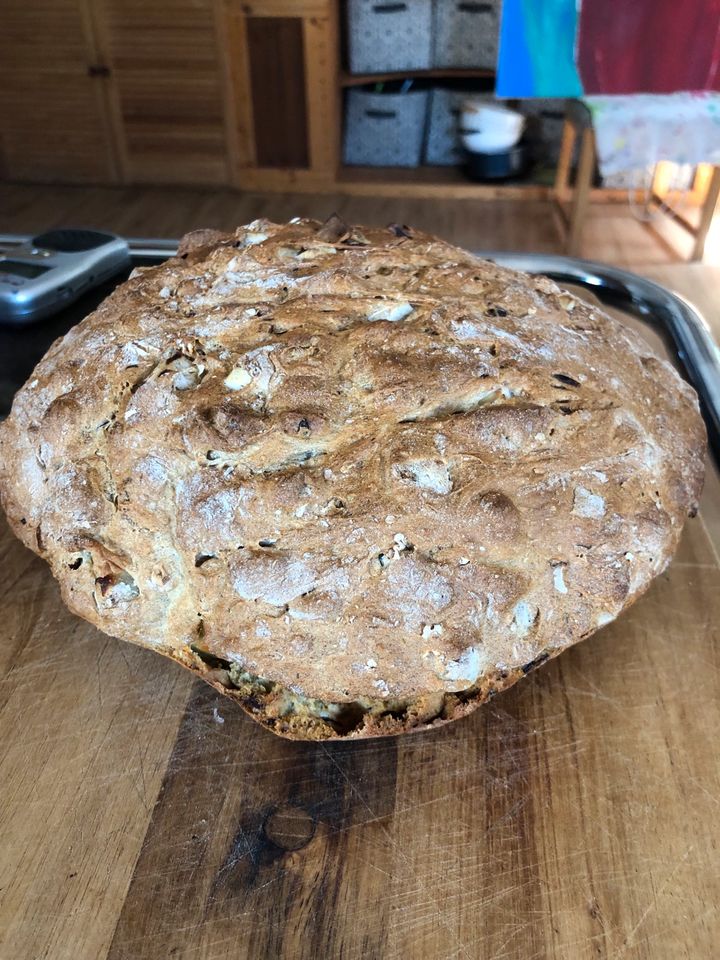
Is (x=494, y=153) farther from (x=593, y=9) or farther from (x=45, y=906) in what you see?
(x=45, y=906)

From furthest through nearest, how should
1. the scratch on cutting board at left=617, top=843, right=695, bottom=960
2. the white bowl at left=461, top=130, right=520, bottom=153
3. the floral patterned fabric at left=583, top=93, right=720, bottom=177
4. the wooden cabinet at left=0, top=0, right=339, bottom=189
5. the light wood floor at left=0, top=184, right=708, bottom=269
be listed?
the white bowl at left=461, top=130, right=520, bottom=153 → the wooden cabinet at left=0, top=0, right=339, bottom=189 → the light wood floor at left=0, top=184, right=708, bottom=269 → the floral patterned fabric at left=583, top=93, right=720, bottom=177 → the scratch on cutting board at left=617, top=843, right=695, bottom=960

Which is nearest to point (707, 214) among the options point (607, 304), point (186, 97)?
Answer: point (607, 304)

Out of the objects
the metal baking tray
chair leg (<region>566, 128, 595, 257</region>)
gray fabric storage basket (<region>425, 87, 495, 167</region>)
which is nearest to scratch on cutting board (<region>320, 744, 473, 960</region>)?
the metal baking tray

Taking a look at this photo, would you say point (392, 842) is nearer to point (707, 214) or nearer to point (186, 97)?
point (707, 214)

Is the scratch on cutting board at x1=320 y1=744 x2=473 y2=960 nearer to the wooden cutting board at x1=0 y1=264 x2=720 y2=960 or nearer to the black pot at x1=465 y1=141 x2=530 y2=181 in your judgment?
the wooden cutting board at x1=0 y1=264 x2=720 y2=960

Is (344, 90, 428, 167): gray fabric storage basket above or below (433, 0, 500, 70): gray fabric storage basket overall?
below

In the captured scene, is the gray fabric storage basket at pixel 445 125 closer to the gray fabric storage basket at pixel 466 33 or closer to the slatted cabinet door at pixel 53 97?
the gray fabric storage basket at pixel 466 33

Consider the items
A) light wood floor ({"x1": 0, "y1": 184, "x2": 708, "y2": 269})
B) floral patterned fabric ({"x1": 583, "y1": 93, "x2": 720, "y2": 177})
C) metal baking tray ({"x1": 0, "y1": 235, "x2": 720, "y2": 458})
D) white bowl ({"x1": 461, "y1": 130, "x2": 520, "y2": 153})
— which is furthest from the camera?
white bowl ({"x1": 461, "y1": 130, "x2": 520, "y2": 153})
